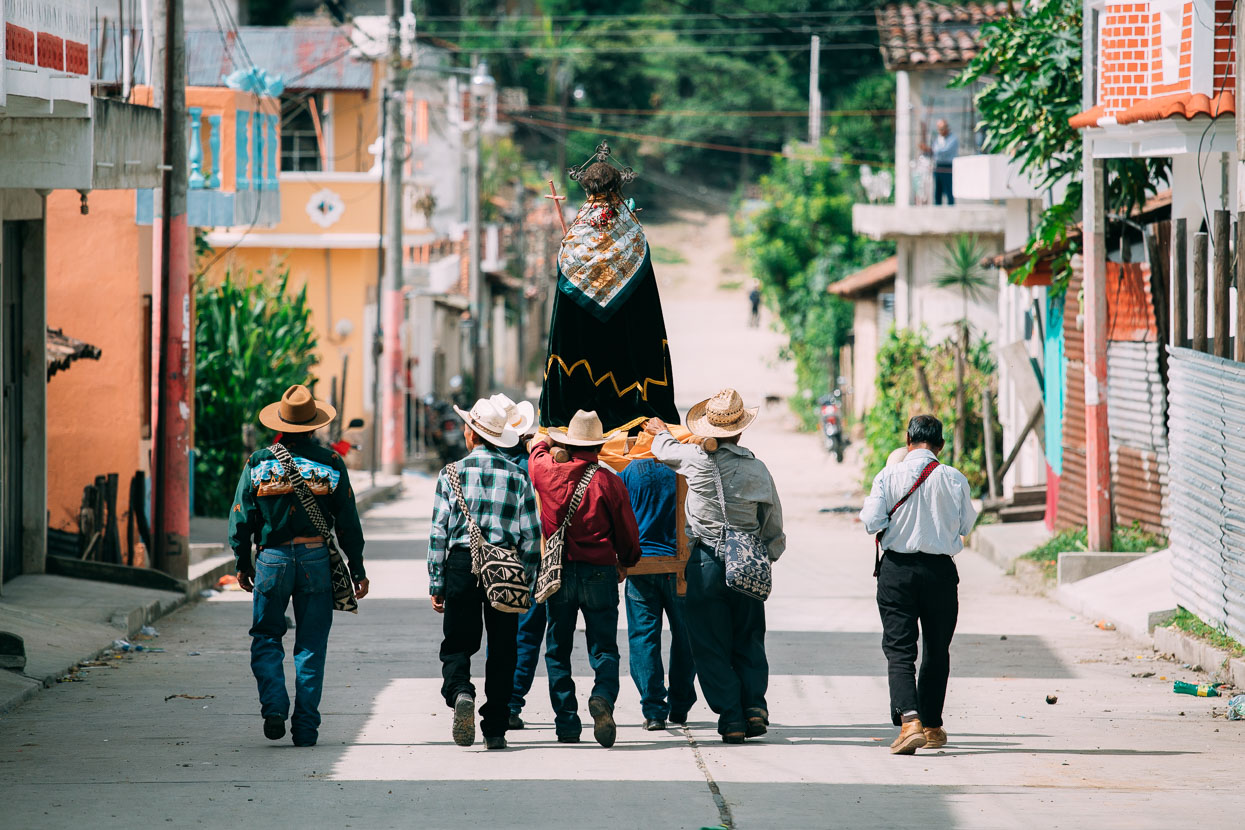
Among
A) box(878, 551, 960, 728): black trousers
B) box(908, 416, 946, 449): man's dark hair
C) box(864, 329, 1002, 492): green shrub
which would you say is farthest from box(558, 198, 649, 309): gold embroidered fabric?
box(864, 329, 1002, 492): green shrub

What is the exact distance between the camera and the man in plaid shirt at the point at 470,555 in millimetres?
8336

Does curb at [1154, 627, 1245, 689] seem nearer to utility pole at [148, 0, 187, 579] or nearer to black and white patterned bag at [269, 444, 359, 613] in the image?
black and white patterned bag at [269, 444, 359, 613]

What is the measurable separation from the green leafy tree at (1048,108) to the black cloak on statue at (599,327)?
8.31 m

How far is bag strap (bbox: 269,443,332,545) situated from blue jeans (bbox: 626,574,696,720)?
1.72 metres

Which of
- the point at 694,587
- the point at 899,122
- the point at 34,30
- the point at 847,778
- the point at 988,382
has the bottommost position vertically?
the point at 847,778

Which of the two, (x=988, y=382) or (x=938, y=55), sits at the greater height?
(x=938, y=55)

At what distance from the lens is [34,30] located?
32.9 feet

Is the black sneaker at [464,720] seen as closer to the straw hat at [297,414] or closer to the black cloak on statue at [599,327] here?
the straw hat at [297,414]

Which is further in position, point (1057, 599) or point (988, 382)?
point (988, 382)

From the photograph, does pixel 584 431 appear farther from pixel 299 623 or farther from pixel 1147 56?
pixel 1147 56

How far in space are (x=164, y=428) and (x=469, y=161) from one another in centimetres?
2944

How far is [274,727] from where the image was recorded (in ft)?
27.9

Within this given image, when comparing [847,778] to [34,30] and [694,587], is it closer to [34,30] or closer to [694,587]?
[694,587]

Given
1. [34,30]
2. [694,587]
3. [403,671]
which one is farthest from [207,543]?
[694,587]
